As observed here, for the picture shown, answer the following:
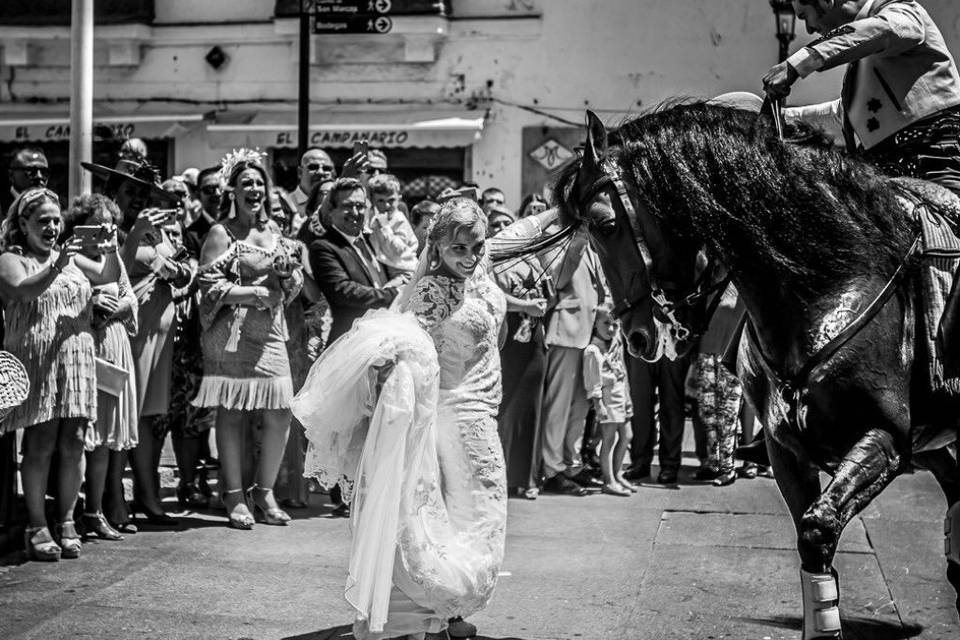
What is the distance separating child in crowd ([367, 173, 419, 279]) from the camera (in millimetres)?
10414

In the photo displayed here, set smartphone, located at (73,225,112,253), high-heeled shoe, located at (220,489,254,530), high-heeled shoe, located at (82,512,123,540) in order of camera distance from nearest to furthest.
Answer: smartphone, located at (73,225,112,253), high-heeled shoe, located at (82,512,123,540), high-heeled shoe, located at (220,489,254,530)

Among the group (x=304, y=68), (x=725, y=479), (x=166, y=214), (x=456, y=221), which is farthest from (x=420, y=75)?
(x=456, y=221)

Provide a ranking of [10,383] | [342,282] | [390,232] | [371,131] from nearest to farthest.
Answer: [10,383], [342,282], [390,232], [371,131]

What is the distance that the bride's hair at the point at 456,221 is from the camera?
653 cm

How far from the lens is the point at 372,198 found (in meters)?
11.1

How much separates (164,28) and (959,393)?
59.6 feet

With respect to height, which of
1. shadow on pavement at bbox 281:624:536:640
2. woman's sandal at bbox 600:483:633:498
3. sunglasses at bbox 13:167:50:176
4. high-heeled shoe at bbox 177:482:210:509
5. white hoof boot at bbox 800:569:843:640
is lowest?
shadow on pavement at bbox 281:624:536:640

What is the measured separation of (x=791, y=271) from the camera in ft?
16.7

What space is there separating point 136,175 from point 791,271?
5.75m

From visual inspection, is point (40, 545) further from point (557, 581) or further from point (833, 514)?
point (833, 514)

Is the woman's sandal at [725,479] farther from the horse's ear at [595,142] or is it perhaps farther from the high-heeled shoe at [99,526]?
the horse's ear at [595,142]

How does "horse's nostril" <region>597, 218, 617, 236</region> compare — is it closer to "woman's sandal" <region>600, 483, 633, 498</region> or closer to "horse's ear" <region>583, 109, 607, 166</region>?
"horse's ear" <region>583, 109, 607, 166</region>

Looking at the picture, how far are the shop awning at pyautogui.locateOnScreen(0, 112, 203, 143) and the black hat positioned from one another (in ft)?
37.1

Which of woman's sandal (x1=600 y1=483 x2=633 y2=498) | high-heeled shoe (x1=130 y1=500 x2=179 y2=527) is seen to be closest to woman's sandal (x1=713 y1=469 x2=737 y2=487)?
woman's sandal (x1=600 y1=483 x2=633 y2=498)
